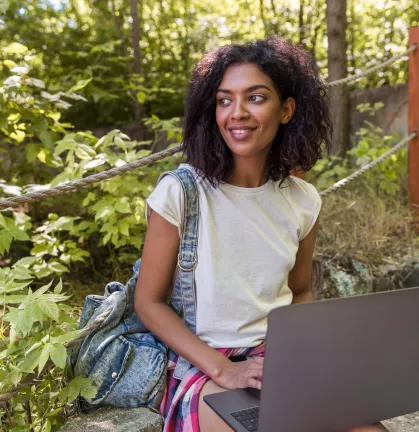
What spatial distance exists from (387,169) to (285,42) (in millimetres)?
2793

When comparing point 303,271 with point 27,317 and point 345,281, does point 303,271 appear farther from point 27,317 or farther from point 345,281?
point 345,281

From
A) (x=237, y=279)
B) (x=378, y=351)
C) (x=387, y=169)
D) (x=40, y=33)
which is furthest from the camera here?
(x=40, y=33)

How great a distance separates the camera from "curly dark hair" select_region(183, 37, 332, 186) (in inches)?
64.2

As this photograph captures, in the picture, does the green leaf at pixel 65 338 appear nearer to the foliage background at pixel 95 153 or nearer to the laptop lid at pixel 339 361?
the foliage background at pixel 95 153

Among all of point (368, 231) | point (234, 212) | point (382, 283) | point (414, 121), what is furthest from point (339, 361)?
point (414, 121)

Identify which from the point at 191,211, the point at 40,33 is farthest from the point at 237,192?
the point at 40,33

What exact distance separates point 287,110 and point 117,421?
1.03m

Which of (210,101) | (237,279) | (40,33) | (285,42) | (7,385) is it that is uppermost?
(40,33)

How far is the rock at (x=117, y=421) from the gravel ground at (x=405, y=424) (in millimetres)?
888

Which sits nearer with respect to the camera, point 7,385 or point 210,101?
point 7,385

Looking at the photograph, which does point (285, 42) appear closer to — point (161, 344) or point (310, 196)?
point (310, 196)

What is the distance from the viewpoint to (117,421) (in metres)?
1.47

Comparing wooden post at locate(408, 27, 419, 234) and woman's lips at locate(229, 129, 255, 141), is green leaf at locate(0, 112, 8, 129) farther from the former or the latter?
wooden post at locate(408, 27, 419, 234)

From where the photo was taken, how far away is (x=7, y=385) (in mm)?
1448
